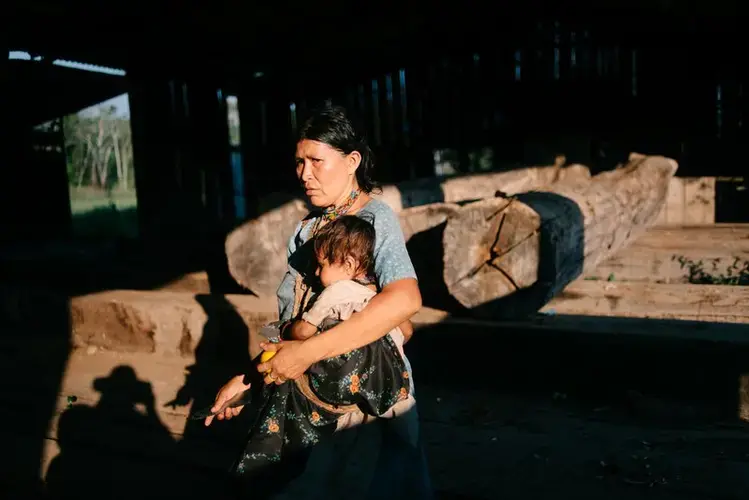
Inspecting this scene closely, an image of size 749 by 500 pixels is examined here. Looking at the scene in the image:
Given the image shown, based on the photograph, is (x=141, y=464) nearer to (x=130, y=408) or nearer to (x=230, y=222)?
(x=130, y=408)

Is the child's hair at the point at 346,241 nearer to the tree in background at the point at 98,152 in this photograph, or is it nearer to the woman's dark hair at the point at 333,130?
the woman's dark hair at the point at 333,130

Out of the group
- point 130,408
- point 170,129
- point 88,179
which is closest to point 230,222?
point 170,129

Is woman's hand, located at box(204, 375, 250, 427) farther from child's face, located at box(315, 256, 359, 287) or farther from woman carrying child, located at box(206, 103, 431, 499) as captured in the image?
child's face, located at box(315, 256, 359, 287)

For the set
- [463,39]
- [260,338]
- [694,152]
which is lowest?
[260,338]

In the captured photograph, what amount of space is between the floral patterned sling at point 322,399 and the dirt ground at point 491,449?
1.16m

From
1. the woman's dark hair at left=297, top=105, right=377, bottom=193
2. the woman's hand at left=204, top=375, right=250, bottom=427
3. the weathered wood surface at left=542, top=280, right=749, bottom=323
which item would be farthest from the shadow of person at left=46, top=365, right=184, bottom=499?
the weathered wood surface at left=542, top=280, right=749, bottom=323

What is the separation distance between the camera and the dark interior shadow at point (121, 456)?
3146 millimetres

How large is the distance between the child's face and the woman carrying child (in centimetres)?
1

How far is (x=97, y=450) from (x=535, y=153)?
20.6 ft

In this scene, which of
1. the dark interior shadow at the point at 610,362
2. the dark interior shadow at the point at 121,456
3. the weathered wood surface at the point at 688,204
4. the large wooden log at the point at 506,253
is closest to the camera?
the dark interior shadow at the point at 121,456

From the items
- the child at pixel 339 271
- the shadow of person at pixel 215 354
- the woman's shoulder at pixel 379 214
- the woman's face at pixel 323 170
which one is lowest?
the shadow of person at pixel 215 354

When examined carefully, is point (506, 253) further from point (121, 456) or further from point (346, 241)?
point (121, 456)

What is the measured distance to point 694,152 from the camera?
29.3ft

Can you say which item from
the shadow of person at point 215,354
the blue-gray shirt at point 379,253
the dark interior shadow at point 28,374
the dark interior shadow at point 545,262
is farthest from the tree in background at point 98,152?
the blue-gray shirt at point 379,253
